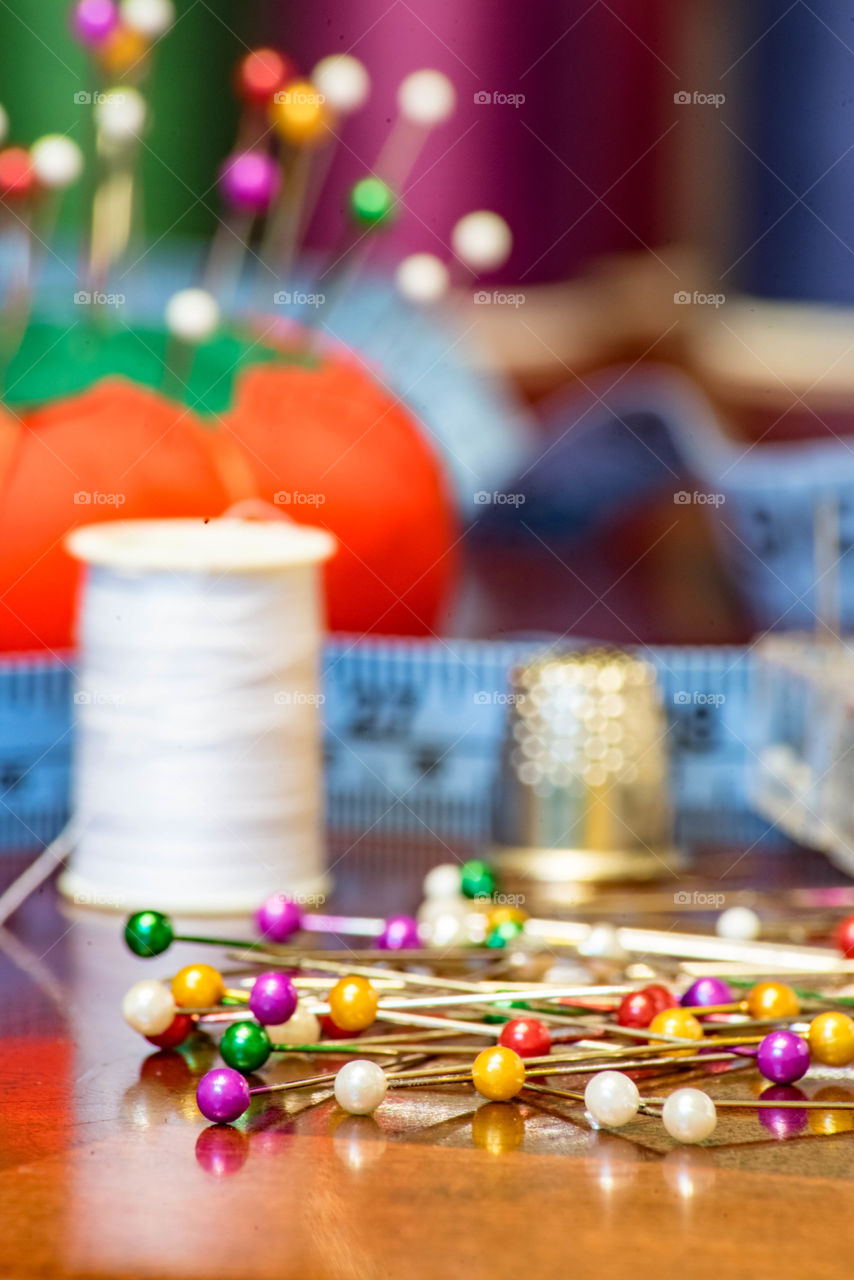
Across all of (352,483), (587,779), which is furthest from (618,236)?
(587,779)

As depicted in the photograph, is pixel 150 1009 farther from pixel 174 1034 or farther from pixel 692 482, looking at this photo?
pixel 692 482

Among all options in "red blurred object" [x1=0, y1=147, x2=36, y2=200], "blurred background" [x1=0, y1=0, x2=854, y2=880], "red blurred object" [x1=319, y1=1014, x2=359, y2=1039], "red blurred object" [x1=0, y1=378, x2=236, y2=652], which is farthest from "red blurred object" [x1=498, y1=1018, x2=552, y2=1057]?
"red blurred object" [x1=0, y1=147, x2=36, y2=200]

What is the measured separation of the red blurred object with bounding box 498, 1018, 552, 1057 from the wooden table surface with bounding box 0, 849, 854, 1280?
0.10 feet

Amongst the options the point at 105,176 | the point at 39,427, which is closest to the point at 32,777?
the point at 39,427

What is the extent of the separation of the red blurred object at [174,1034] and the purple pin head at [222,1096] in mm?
119

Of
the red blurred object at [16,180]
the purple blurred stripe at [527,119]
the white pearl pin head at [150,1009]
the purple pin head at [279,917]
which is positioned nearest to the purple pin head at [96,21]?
the red blurred object at [16,180]

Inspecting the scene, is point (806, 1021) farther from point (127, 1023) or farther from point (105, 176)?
point (105, 176)

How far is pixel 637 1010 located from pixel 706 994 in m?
0.05

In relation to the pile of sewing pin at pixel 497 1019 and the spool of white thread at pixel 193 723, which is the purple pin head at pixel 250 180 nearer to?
the spool of white thread at pixel 193 723

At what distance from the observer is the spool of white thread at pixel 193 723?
1218 millimetres

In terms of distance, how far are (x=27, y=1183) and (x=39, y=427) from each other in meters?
0.88

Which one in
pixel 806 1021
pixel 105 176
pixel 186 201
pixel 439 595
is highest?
pixel 186 201

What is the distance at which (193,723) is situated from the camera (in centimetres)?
122

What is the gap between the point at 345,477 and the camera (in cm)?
163
